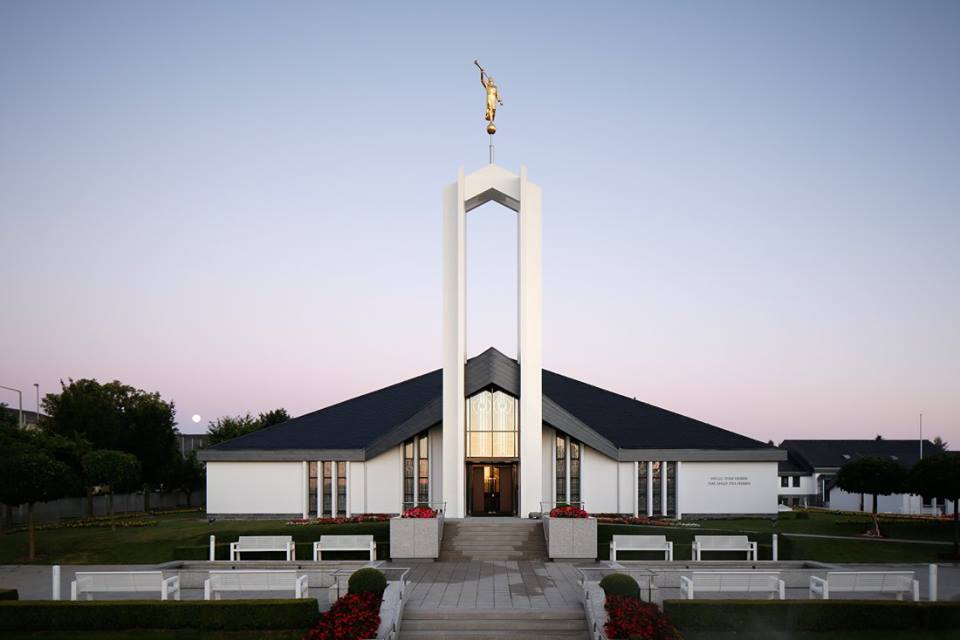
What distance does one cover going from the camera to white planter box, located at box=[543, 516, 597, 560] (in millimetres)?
21500

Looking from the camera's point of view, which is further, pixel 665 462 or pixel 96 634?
pixel 665 462

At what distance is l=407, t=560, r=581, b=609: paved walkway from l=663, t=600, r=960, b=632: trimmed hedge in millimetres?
2458

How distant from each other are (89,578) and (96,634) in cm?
168

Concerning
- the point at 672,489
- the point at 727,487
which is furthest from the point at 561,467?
the point at 727,487

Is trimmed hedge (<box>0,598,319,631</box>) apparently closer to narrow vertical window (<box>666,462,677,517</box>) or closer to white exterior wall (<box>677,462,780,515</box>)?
narrow vertical window (<box>666,462,677,517</box>)

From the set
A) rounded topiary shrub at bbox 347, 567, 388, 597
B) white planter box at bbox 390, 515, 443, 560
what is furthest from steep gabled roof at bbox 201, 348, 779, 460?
rounded topiary shrub at bbox 347, 567, 388, 597

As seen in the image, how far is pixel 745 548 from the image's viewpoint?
2064 centimetres

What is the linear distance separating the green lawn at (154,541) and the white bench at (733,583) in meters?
9.97

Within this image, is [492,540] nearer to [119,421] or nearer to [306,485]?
[306,485]

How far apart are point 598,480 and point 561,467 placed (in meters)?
1.73

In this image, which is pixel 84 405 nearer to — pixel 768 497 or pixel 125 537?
pixel 125 537

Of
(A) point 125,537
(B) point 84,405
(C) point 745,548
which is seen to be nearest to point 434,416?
(A) point 125,537

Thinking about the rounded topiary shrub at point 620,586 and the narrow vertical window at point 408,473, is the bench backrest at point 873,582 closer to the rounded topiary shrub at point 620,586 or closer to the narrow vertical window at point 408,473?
the rounded topiary shrub at point 620,586

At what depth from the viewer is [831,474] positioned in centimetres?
6119
